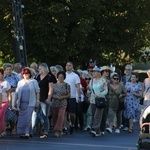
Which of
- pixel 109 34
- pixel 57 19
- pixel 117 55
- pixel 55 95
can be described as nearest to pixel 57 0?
pixel 57 19

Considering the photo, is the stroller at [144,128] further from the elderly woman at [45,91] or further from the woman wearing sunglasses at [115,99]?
the woman wearing sunglasses at [115,99]

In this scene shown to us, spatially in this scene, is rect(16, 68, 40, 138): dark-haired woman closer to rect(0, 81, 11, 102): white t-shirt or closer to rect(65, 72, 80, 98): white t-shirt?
rect(0, 81, 11, 102): white t-shirt

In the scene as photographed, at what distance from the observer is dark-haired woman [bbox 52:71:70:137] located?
1612 centimetres

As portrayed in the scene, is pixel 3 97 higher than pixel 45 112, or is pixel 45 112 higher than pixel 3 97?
pixel 3 97

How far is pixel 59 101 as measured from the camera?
53.3ft

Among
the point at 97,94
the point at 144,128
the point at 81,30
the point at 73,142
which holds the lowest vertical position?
the point at 73,142

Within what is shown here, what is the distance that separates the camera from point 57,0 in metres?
34.9

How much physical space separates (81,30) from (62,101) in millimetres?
17888

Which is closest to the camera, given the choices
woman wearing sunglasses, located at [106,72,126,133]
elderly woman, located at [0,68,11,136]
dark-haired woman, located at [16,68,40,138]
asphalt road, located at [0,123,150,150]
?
asphalt road, located at [0,123,150,150]

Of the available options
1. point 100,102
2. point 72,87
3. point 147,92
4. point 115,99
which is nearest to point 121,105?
point 115,99

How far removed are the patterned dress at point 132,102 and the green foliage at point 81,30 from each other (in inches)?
620

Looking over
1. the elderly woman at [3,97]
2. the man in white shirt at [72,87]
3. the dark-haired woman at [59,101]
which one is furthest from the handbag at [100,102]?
the elderly woman at [3,97]

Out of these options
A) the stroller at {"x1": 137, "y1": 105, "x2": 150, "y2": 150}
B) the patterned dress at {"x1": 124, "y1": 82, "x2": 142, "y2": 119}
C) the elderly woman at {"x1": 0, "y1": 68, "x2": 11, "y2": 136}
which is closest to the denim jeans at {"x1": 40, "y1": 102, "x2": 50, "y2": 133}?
the elderly woman at {"x1": 0, "y1": 68, "x2": 11, "y2": 136}

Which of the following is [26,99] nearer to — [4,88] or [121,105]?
[4,88]
